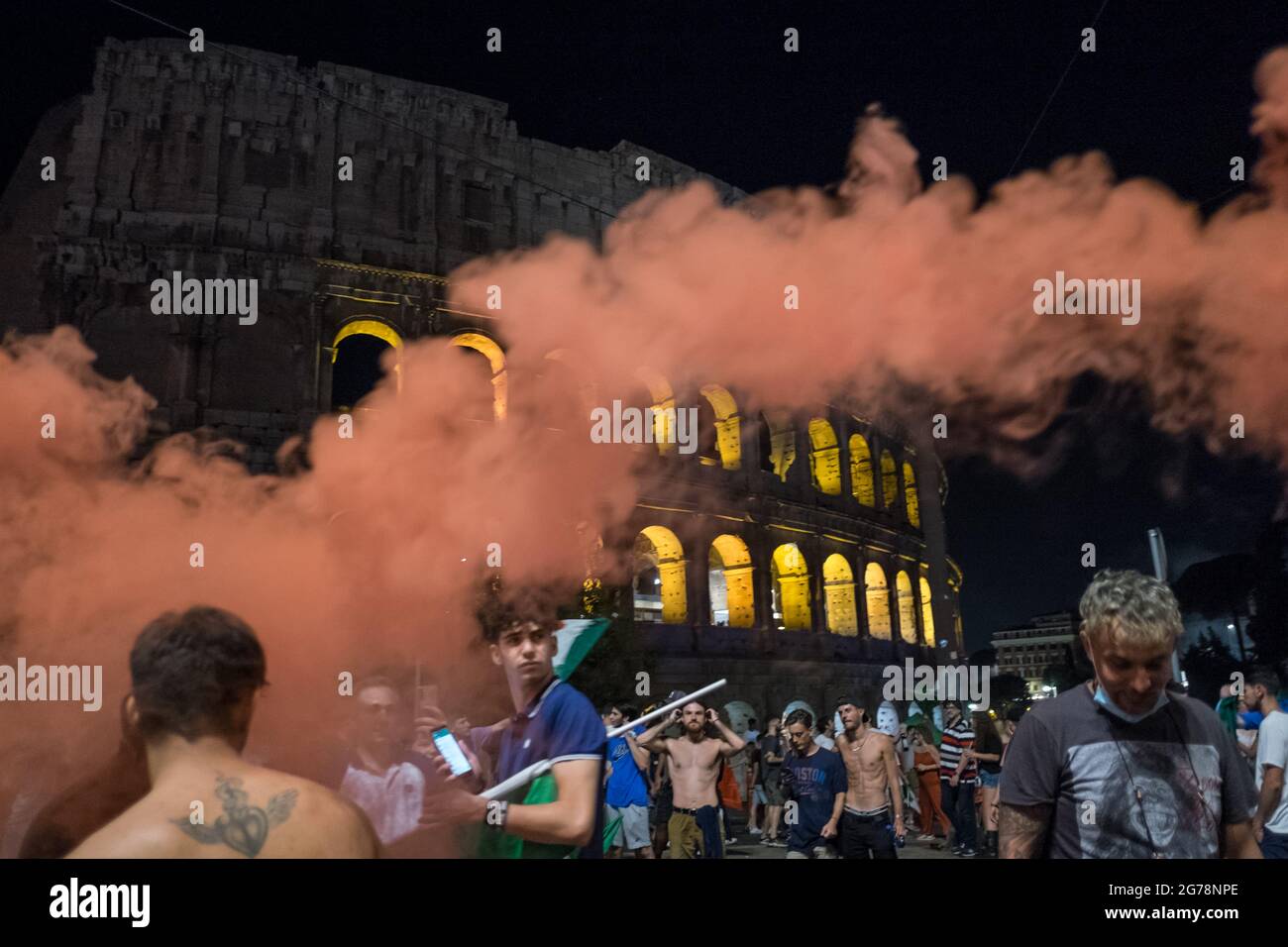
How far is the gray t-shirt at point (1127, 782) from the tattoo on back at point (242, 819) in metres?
2.11

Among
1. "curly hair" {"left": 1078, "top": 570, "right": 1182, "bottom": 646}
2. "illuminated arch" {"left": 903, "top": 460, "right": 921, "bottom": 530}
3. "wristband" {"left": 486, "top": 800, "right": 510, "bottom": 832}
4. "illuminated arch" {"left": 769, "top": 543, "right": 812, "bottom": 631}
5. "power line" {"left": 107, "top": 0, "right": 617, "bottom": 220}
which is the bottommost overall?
"wristband" {"left": 486, "top": 800, "right": 510, "bottom": 832}

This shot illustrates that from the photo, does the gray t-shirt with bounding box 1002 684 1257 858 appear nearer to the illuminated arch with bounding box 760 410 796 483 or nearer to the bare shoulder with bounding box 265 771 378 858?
the bare shoulder with bounding box 265 771 378 858

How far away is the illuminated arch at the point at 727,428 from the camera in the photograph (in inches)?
1030

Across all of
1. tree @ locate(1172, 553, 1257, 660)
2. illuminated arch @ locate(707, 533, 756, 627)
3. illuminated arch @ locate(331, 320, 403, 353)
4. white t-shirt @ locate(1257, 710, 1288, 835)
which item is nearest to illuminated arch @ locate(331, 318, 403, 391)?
illuminated arch @ locate(331, 320, 403, 353)

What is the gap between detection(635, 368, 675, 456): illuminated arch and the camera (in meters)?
23.8

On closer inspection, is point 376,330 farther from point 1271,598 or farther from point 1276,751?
point 1271,598

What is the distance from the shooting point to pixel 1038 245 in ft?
28.6

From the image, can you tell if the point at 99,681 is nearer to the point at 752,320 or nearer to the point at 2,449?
the point at 2,449

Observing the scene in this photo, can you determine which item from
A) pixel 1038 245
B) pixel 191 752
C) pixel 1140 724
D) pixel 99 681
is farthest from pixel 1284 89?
pixel 99 681

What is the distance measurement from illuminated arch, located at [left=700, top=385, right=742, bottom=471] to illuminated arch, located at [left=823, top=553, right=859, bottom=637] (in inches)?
181

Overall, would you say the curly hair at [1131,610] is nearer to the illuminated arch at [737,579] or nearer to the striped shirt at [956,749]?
the striped shirt at [956,749]

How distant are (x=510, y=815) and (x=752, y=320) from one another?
13.9m

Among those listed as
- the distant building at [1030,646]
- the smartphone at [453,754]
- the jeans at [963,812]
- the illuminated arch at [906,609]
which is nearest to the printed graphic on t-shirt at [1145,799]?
the smartphone at [453,754]
